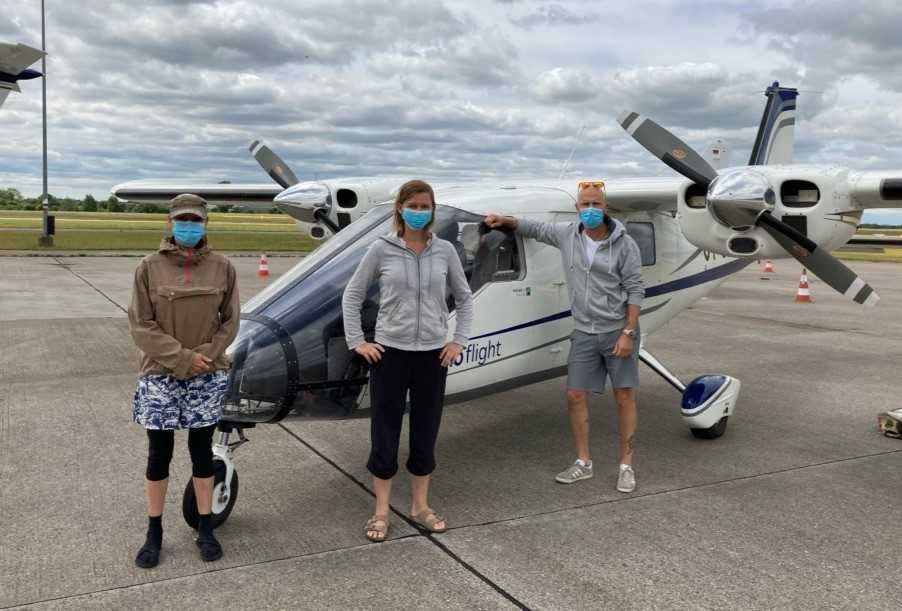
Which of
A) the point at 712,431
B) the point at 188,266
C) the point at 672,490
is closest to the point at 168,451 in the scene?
the point at 188,266

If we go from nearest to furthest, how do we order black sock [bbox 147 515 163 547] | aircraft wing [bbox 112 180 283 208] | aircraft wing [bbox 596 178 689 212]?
black sock [bbox 147 515 163 547], aircraft wing [bbox 596 178 689 212], aircraft wing [bbox 112 180 283 208]

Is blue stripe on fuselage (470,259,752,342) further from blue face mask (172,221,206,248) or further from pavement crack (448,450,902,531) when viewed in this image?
blue face mask (172,221,206,248)

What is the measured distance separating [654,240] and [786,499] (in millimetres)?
2921

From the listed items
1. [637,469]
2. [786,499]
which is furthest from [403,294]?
[786,499]

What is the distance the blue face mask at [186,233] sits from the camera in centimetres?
366

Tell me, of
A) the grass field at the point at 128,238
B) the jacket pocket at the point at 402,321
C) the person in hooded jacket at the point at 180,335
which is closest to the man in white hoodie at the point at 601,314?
the jacket pocket at the point at 402,321

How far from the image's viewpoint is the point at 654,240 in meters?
7.31

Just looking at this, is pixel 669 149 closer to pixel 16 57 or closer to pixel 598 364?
pixel 598 364

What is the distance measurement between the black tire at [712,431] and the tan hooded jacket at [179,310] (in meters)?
4.38

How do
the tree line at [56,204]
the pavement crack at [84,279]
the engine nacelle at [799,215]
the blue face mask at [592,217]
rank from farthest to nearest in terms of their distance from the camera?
1. the tree line at [56,204]
2. the pavement crack at [84,279]
3. the engine nacelle at [799,215]
4. the blue face mask at [592,217]

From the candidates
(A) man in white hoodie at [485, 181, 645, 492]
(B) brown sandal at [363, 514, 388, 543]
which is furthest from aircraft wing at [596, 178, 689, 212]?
(B) brown sandal at [363, 514, 388, 543]

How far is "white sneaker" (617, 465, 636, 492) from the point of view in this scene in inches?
206

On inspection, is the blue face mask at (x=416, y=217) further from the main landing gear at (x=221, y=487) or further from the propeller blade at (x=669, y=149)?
the propeller blade at (x=669, y=149)

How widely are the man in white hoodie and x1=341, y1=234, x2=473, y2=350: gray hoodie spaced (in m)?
1.38
